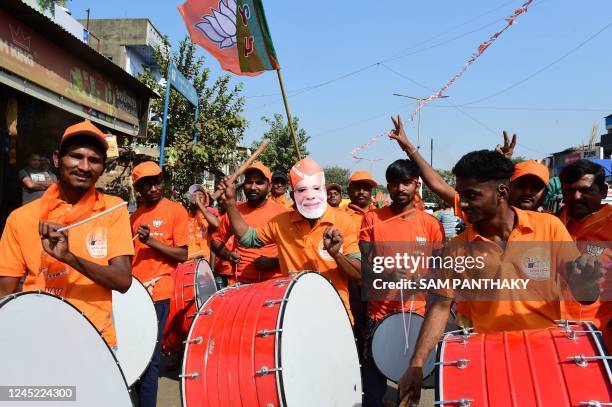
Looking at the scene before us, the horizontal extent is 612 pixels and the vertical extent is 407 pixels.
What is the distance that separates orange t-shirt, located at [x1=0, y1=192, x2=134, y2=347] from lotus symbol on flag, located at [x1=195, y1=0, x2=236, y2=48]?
4162 mm

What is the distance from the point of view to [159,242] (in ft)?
14.9

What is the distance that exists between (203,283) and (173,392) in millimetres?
1137

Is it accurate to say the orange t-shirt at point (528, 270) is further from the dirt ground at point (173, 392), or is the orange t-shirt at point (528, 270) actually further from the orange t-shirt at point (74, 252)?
the dirt ground at point (173, 392)

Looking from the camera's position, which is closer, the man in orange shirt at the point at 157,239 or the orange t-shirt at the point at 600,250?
the orange t-shirt at the point at 600,250

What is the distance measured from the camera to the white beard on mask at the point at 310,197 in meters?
3.95

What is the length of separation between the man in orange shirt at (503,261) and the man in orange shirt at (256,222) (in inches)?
87.0

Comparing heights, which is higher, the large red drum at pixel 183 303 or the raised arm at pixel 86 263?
the raised arm at pixel 86 263

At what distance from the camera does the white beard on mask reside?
395cm

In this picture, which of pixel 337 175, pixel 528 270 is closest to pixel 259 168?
pixel 528 270

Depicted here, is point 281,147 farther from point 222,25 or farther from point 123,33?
point 222,25

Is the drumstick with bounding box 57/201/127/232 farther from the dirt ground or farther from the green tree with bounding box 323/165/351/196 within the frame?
the green tree with bounding box 323/165/351/196

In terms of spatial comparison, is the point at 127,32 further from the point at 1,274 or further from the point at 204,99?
the point at 1,274

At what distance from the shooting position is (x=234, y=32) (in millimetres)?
6477

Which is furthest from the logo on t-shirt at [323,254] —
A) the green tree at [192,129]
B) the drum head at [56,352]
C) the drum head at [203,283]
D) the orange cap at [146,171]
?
the green tree at [192,129]
